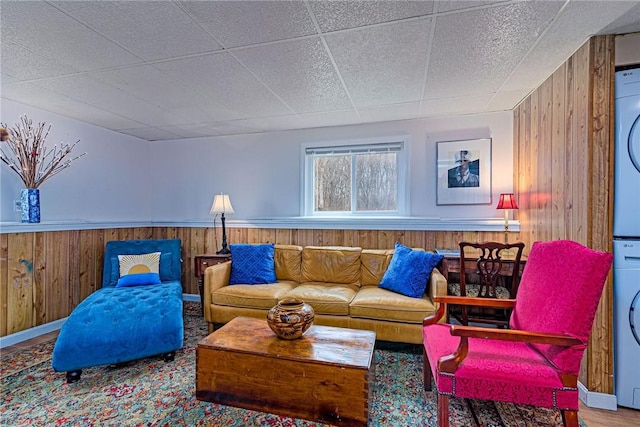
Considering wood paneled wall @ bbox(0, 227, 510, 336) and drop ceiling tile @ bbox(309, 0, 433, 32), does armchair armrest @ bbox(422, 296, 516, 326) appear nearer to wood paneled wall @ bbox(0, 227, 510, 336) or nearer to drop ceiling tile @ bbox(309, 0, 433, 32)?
wood paneled wall @ bbox(0, 227, 510, 336)

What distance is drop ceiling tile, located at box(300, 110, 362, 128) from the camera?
311 cm

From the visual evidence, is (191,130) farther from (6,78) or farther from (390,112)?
(390,112)

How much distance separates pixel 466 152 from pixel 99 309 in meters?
3.74

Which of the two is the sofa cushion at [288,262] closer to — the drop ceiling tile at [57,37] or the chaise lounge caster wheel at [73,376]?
the chaise lounge caster wheel at [73,376]

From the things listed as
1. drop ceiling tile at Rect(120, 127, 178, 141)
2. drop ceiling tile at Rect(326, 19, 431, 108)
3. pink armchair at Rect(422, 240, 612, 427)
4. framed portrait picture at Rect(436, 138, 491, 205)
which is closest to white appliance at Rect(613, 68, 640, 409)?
pink armchair at Rect(422, 240, 612, 427)

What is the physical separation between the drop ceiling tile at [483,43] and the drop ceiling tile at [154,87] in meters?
2.00

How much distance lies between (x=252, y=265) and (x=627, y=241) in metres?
2.96

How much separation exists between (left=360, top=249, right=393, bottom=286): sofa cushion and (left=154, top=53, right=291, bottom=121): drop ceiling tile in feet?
5.73

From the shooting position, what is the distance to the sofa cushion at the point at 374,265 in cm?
302

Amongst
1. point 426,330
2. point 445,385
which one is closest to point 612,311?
point 426,330

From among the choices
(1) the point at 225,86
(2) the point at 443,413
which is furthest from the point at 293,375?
(1) the point at 225,86

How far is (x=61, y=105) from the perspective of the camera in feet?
9.26

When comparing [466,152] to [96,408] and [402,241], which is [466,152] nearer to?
[402,241]

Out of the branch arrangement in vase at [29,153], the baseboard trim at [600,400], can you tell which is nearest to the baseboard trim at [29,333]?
the branch arrangement in vase at [29,153]
